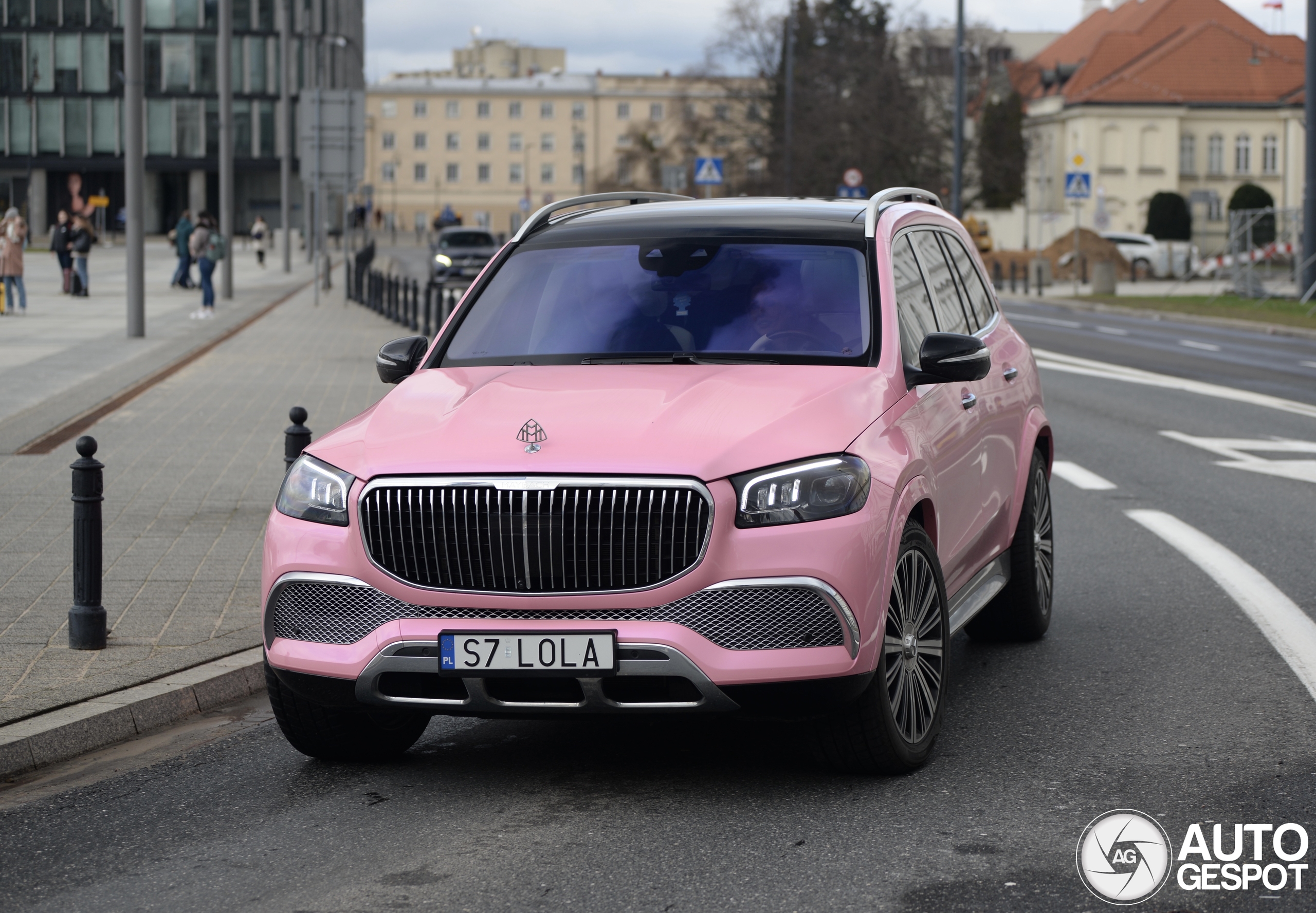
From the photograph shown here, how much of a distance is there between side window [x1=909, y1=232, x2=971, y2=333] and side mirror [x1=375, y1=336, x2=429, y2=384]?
1836mm

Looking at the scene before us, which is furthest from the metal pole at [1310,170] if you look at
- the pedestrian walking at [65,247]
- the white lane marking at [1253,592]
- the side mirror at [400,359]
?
the side mirror at [400,359]

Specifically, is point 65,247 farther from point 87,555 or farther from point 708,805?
point 708,805

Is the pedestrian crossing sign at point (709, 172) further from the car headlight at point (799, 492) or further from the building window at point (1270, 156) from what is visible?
the building window at point (1270, 156)

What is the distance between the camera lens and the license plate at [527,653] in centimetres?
474

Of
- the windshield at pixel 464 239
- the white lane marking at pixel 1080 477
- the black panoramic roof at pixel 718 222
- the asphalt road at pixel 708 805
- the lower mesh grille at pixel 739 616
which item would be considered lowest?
the asphalt road at pixel 708 805

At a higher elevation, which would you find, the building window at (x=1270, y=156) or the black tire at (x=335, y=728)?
the building window at (x=1270, y=156)

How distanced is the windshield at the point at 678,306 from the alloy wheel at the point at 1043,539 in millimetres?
1805

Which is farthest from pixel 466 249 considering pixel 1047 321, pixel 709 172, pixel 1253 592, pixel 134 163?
pixel 1253 592

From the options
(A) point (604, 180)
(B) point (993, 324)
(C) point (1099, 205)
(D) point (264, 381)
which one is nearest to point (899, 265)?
(B) point (993, 324)

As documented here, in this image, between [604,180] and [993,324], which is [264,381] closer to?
[993,324]

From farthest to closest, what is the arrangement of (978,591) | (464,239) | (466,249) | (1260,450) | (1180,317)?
(464,239), (466,249), (1180,317), (1260,450), (978,591)

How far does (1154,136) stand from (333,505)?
8610 centimetres

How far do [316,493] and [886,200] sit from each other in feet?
8.47

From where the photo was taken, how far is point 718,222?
20.7ft
